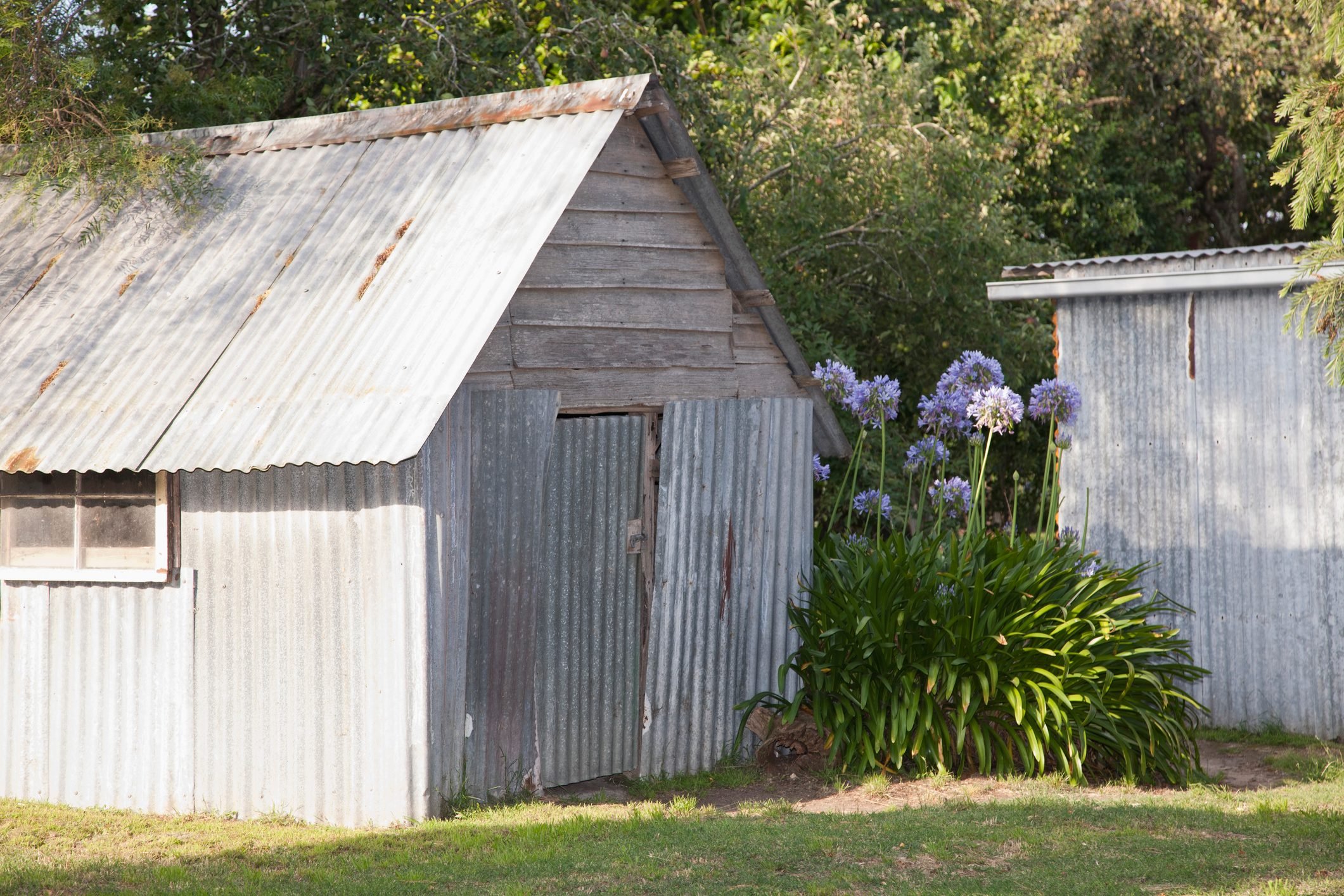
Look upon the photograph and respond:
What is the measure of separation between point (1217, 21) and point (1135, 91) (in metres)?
1.58

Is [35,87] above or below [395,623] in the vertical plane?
above

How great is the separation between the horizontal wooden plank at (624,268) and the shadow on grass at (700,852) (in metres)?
2.78

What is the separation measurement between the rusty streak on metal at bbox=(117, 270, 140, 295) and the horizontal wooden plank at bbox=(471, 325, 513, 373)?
233cm

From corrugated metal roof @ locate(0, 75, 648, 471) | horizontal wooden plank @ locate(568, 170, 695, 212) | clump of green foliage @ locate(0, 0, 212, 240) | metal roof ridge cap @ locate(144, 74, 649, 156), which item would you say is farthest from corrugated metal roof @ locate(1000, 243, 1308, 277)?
clump of green foliage @ locate(0, 0, 212, 240)

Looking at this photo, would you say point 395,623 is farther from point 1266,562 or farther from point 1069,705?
point 1266,562

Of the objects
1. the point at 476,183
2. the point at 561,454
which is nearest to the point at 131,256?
the point at 476,183

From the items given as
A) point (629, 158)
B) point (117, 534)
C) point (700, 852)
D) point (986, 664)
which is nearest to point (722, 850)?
point (700, 852)

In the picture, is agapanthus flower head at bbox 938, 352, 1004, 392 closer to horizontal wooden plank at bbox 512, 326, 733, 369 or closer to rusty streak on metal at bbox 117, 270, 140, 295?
horizontal wooden plank at bbox 512, 326, 733, 369

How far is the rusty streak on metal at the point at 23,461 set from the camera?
7051 mm

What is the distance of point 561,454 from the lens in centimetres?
768

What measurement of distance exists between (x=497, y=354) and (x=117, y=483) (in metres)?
2.16

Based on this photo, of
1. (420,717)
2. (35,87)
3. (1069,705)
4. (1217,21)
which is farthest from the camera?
(1217,21)

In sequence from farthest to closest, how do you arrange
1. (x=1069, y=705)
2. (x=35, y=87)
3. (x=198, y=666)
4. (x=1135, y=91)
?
(x=1135, y=91) < (x=35, y=87) < (x=1069, y=705) < (x=198, y=666)

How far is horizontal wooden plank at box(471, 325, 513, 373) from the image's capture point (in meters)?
7.16
